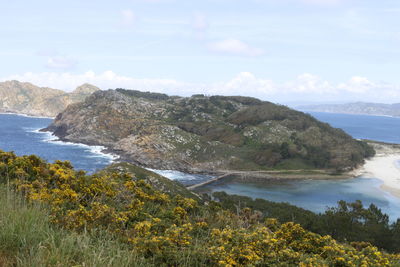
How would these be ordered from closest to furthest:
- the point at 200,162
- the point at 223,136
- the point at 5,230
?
the point at 5,230 < the point at 200,162 < the point at 223,136

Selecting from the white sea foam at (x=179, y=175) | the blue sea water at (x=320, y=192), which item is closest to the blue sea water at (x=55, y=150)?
the white sea foam at (x=179, y=175)

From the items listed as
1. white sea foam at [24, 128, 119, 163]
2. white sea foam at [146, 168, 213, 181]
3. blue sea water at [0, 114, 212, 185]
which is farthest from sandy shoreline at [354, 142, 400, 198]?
white sea foam at [24, 128, 119, 163]

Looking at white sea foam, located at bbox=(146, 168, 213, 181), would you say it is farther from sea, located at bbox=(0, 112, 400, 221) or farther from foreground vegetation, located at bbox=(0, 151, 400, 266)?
foreground vegetation, located at bbox=(0, 151, 400, 266)

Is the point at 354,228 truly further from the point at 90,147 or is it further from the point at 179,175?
the point at 90,147

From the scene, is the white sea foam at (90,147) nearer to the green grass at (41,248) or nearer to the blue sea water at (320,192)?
the blue sea water at (320,192)

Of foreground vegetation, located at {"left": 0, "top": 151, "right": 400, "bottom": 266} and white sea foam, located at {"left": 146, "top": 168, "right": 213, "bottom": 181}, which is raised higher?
foreground vegetation, located at {"left": 0, "top": 151, "right": 400, "bottom": 266}

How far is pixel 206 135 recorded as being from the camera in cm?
11394

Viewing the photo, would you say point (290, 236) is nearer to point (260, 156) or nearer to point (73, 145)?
point (260, 156)

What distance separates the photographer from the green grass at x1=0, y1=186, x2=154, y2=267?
14.2 feet

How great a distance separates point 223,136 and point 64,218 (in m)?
107

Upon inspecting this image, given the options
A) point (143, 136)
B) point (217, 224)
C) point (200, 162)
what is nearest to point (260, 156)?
point (200, 162)

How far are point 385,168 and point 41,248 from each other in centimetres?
11382

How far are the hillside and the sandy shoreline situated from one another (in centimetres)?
417

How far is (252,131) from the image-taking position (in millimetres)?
115375
